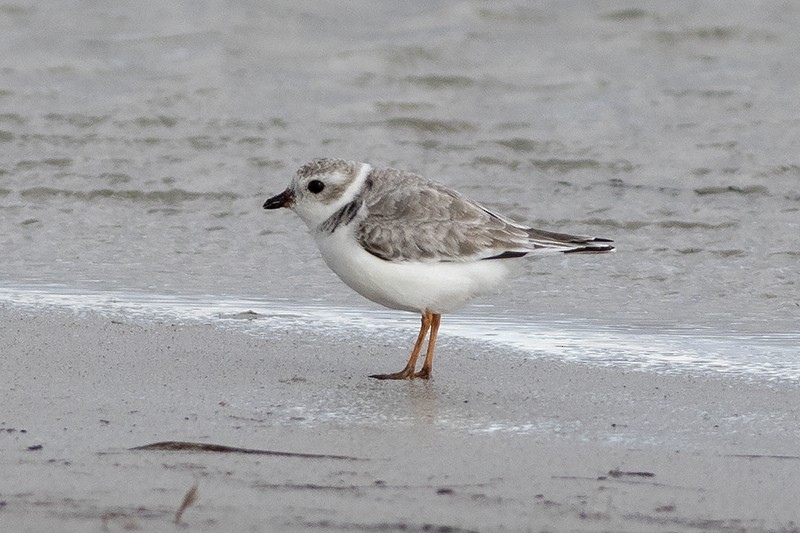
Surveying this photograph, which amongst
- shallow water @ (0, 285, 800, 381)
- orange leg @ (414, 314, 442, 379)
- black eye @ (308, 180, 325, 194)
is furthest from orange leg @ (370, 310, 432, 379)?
black eye @ (308, 180, 325, 194)

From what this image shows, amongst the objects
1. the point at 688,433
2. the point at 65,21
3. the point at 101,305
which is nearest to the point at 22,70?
the point at 65,21

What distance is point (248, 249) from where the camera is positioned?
8.43 meters

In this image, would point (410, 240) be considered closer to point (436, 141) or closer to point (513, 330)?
point (513, 330)

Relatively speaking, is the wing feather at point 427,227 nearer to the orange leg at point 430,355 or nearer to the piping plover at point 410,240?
the piping plover at point 410,240

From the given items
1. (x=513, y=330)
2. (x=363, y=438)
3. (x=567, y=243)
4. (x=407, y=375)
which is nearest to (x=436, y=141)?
(x=513, y=330)

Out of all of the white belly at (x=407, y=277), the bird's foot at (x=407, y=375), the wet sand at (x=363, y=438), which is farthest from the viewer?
the white belly at (x=407, y=277)

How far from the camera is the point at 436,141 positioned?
11.5 metres

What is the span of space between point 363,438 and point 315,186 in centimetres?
184

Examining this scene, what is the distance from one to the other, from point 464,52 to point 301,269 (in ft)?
21.3

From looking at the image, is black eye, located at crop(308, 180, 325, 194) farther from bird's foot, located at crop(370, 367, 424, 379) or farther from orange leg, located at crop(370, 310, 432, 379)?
bird's foot, located at crop(370, 367, 424, 379)

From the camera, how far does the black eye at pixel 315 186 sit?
5734 millimetres

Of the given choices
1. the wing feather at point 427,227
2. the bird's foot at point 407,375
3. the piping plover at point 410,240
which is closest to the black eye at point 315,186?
the piping plover at point 410,240

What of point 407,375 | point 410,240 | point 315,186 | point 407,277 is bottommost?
point 407,375

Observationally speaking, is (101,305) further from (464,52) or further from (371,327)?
(464,52)
